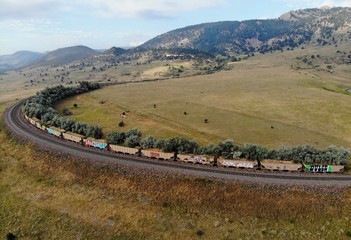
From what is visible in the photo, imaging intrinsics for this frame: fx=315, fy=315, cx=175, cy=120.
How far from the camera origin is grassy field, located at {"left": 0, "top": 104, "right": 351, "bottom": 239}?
49.0 meters

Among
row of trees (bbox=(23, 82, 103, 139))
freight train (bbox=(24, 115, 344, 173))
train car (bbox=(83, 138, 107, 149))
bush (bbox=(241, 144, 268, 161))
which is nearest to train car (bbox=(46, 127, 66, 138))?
row of trees (bbox=(23, 82, 103, 139))

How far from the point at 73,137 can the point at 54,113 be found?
30.6 m

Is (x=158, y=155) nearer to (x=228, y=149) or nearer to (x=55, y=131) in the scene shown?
(x=228, y=149)

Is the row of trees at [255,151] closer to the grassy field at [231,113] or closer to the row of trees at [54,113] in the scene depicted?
the grassy field at [231,113]

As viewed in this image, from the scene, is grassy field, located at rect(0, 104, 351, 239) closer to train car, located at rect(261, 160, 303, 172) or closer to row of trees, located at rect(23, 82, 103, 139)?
train car, located at rect(261, 160, 303, 172)

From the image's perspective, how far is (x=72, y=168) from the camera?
Result: 6656cm

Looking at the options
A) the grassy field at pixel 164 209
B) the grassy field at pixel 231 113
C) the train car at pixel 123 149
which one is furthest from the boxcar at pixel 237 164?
the grassy field at pixel 231 113

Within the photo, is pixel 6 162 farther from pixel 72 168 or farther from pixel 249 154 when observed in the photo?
pixel 249 154

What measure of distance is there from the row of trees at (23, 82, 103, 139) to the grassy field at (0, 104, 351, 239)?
76.5ft

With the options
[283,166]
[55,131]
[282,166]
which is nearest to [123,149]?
[55,131]

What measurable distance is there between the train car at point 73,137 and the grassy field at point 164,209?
1740 cm

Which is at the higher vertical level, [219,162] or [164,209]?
[219,162]

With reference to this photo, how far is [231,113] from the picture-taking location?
116 m

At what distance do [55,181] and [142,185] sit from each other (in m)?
19.2
